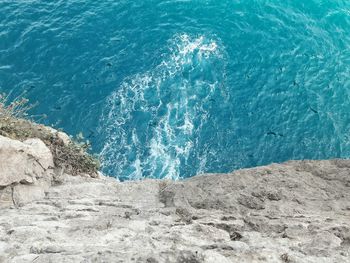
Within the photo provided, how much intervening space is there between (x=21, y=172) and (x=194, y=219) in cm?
486

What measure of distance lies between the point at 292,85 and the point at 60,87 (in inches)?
494

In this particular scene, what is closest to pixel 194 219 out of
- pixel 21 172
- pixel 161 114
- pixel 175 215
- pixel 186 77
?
pixel 175 215

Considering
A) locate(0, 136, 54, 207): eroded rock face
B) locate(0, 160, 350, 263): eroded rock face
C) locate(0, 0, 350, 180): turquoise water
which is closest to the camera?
locate(0, 160, 350, 263): eroded rock face

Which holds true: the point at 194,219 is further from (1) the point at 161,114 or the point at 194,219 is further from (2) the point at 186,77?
(2) the point at 186,77

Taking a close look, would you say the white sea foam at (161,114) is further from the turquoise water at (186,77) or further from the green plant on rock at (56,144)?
the green plant on rock at (56,144)

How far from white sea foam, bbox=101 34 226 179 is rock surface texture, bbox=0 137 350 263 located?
8.03m

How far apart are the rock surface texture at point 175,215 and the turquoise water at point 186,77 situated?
8.64 meters

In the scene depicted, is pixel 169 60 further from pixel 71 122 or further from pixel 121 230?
pixel 121 230

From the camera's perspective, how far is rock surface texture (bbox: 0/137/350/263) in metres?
7.04

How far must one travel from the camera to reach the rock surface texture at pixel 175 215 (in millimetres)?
7039

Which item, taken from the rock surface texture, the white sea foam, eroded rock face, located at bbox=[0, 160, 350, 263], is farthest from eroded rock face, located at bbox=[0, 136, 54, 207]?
the white sea foam

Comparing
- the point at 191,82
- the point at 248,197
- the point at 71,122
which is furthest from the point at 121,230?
the point at 191,82

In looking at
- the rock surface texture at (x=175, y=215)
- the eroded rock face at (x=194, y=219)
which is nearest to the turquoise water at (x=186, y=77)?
the rock surface texture at (x=175, y=215)

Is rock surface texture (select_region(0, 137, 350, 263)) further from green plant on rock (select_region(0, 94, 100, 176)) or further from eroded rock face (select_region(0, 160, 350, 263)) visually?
green plant on rock (select_region(0, 94, 100, 176))
